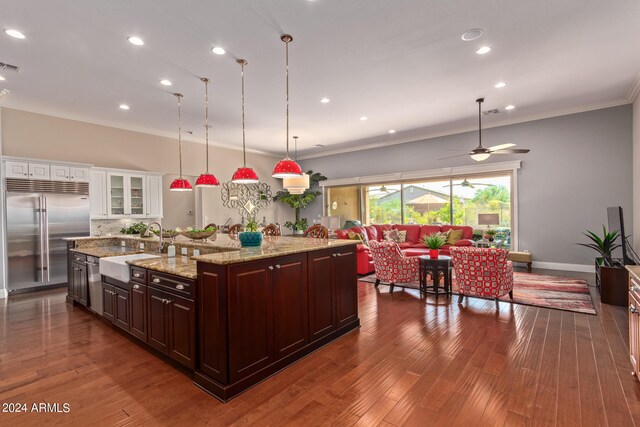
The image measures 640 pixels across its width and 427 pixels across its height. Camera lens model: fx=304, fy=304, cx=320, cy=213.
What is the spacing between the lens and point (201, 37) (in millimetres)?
3410

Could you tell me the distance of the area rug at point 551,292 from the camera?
4.15 m

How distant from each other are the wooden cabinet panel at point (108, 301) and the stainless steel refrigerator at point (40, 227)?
307 cm

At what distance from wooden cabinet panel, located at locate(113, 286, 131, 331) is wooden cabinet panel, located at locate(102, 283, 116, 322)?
0.06 meters

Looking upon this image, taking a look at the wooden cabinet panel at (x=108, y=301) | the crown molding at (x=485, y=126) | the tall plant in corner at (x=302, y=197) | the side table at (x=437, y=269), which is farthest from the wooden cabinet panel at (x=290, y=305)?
the tall plant in corner at (x=302, y=197)

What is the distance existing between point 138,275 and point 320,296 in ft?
5.79

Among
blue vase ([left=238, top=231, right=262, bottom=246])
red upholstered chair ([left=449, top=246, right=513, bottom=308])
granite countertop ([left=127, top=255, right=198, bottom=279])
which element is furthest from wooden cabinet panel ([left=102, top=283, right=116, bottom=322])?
red upholstered chair ([left=449, top=246, right=513, bottom=308])

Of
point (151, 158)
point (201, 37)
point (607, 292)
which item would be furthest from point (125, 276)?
point (607, 292)

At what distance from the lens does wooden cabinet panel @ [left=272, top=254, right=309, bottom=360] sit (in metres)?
2.61

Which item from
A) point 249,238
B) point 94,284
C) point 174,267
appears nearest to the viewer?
point 174,267

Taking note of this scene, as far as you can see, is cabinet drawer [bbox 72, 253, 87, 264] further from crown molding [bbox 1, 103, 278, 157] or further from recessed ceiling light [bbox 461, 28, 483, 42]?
recessed ceiling light [bbox 461, 28, 483, 42]

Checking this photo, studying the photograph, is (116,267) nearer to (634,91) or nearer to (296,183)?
(296,183)

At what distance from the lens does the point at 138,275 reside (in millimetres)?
2912

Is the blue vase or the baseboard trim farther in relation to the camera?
the baseboard trim

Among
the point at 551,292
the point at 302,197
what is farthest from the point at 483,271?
the point at 302,197
